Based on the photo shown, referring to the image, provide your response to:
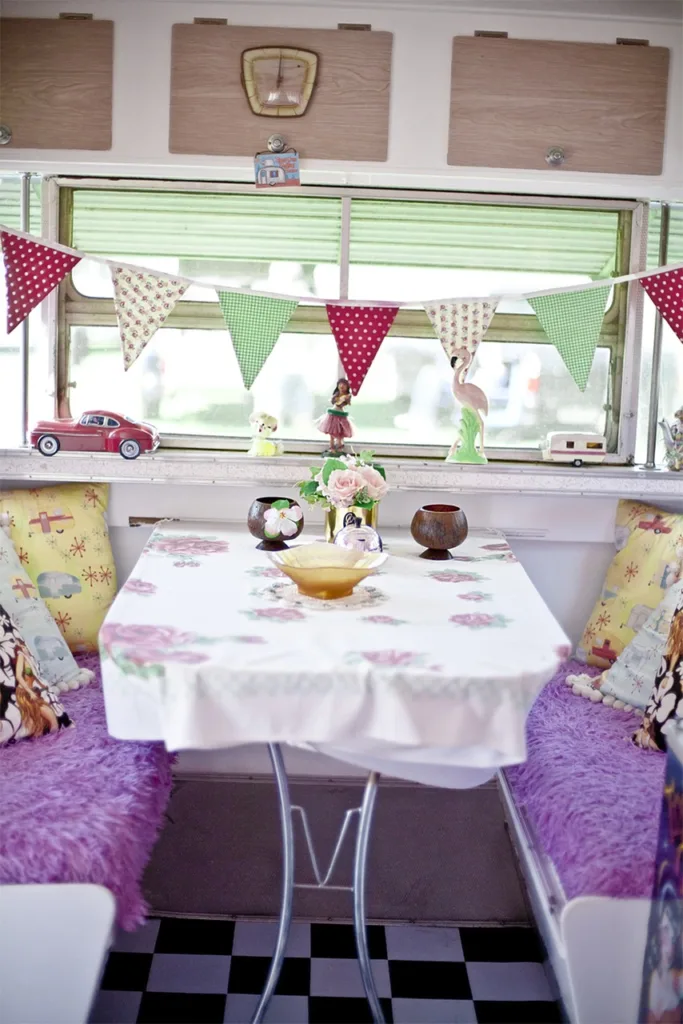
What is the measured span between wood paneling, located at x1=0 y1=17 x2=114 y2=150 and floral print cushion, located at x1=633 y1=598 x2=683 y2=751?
2103 millimetres

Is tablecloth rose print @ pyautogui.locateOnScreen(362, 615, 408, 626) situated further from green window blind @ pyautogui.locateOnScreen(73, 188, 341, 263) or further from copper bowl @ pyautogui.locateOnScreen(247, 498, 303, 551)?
green window blind @ pyautogui.locateOnScreen(73, 188, 341, 263)

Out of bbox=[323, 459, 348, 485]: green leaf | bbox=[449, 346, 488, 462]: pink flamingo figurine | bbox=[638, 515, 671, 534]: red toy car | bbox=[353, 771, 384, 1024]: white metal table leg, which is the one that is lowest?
bbox=[353, 771, 384, 1024]: white metal table leg

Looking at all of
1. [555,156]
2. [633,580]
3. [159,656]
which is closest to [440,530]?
[633,580]

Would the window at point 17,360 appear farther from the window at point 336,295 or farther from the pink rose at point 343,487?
the pink rose at point 343,487

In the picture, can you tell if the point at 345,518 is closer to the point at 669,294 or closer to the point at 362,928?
the point at 362,928

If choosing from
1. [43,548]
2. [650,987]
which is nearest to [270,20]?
[43,548]

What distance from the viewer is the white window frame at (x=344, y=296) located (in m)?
3.19

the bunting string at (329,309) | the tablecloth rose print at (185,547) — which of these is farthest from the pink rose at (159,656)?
the bunting string at (329,309)

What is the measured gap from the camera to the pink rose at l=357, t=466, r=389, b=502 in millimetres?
2646

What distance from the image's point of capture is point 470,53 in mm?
2938

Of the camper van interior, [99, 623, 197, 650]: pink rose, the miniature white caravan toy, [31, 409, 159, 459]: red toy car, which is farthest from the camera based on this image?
the miniature white caravan toy

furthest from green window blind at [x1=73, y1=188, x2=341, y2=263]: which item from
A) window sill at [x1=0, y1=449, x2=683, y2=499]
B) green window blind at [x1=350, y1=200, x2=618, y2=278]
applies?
window sill at [x1=0, y1=449, x2=683, y2=499]

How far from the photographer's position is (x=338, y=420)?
3062mm

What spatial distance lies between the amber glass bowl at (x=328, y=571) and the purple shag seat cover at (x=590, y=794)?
24.0 inches
